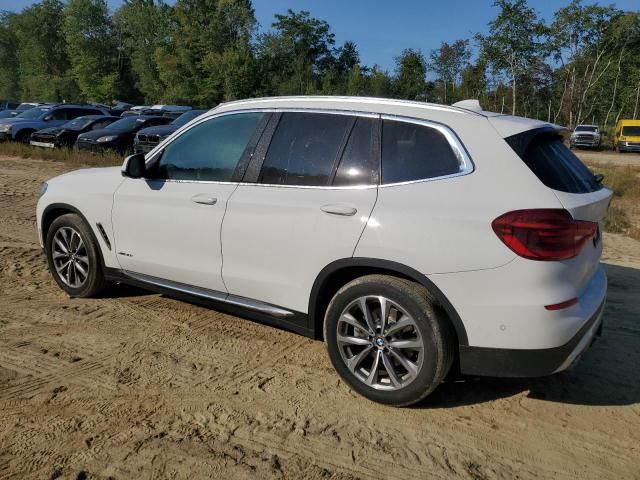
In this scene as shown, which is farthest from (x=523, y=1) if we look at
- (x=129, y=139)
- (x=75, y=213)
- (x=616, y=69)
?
(x=75, y=213)

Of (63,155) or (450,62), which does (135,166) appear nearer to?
(63,155)

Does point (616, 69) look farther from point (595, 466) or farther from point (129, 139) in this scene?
point (595, 466)

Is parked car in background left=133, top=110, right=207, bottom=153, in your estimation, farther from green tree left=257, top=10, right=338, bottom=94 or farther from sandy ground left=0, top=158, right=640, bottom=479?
green tree left=257, top=10, right=338, bottom=94

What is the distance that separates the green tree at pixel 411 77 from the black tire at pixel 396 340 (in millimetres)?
43444

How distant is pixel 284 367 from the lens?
12.8 feet

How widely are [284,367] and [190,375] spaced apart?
2.01ft

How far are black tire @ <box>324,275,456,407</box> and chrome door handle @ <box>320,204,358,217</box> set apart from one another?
380 millimetres

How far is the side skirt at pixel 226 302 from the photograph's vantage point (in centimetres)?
→ 373

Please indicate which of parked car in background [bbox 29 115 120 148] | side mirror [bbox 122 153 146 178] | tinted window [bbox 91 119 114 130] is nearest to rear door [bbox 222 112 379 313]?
side mirror [bbox 122 153 146 178]

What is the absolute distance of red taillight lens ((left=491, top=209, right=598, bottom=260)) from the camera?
2.91m

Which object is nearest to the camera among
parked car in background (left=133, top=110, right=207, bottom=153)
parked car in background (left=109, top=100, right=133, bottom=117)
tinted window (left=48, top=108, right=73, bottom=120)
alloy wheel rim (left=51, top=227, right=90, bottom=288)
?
alloy wheel rim (left=51, top=227, right=90, bottom=288)

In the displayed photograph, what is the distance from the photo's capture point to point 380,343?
3.35 m

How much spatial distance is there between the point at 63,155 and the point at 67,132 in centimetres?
233

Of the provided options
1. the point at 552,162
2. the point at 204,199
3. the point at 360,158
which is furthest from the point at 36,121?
the point at 552,162
